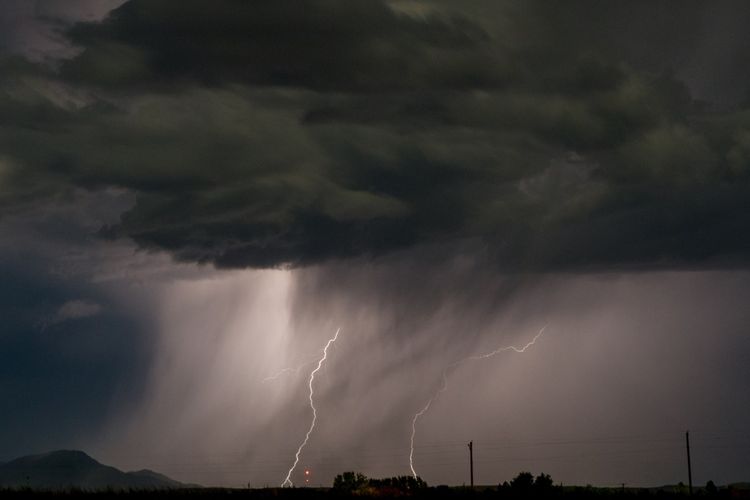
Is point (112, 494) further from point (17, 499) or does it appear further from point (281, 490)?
point (281, 490)

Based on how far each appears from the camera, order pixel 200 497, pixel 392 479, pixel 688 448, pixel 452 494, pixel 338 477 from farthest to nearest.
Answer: pixel 688 448, pixel 392 479, pixel 338 477, pixel 452 494, pixel 200 497

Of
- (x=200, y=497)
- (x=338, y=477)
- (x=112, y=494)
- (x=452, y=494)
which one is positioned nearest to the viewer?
(x=200, y=497)

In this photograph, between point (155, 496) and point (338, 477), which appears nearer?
point (155, 496)

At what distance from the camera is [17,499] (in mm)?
90938

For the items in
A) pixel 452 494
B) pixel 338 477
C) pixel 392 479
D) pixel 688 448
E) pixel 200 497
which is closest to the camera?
pixel 200 497

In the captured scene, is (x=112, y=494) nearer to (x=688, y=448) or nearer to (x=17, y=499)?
(x=17, y=499)

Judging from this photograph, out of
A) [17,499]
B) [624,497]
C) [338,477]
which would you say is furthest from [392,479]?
[17,499]

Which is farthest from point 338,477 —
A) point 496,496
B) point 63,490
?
point 63,490

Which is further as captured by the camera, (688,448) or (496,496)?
(688,448)

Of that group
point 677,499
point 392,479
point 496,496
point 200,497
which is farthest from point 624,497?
point 200,497

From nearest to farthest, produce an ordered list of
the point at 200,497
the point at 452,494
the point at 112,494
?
the point at 200,497
the point at 112,494
the point at 452,494

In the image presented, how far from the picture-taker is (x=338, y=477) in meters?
113

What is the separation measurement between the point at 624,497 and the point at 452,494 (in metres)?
17.4

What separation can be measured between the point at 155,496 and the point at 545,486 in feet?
125
